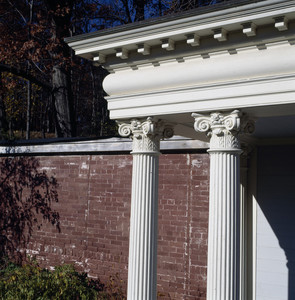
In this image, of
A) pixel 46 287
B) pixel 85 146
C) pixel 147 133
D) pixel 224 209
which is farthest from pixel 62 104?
pixel 224 209

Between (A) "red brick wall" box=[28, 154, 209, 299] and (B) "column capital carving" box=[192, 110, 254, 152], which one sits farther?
(A) "red brick wall" box=[28, 154, 209, 299]

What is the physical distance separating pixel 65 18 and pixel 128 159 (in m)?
10.5

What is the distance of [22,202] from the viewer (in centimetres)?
1150

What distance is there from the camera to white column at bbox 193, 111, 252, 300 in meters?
4.93

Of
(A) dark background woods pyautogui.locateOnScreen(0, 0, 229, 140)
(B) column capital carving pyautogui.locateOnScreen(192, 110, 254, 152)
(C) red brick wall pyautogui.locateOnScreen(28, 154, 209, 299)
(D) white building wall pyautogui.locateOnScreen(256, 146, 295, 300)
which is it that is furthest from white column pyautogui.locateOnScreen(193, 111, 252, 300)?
(A) dark background woods pyautogui.locateOnScreen(0, 0, 229, 140)

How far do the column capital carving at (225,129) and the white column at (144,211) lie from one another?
927 millimetres

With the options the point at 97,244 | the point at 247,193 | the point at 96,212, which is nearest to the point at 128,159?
the point at 96,212

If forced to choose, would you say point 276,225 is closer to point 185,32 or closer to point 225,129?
point 225,129

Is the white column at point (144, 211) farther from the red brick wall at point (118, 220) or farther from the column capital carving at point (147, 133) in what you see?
the red brick wall at point (118, 220)

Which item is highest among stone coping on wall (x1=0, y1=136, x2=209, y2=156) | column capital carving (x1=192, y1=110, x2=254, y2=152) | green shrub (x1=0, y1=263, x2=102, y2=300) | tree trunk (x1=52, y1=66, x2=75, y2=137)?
tree trunk (x1=52, y1=66, x2=75, y2=137)

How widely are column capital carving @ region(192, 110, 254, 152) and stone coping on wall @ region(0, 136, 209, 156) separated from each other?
→ 3.30m

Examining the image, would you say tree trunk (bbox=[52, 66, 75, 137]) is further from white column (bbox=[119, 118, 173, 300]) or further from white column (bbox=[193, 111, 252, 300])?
white column (bbox=[193, 111, 252, 300])

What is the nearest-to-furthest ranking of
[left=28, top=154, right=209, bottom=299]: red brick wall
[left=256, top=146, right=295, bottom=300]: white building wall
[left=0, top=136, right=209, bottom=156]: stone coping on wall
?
[left=256, top=146, right=295, bottom=300]: white building wall
[left=28, top=154, right=209, bottom=299]: red brick wall
[left=0, top=136, right=209, bottom=156]: stone coping on wall

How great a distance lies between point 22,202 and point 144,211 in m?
6.78
